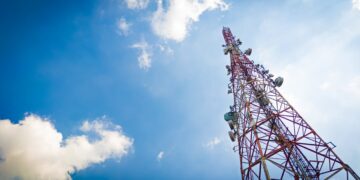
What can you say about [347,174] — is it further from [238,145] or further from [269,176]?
[238,145]

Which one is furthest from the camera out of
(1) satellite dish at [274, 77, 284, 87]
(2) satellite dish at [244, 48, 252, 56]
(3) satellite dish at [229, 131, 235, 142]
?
(2) satellite dish at [244, 48, 252, 56]

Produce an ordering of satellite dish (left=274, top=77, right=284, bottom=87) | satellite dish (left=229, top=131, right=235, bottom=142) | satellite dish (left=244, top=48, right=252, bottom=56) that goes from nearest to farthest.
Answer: satellite dish (left=229, top=131, right=235, bottom=142) → satellite dish (left=274, top=77, right=284, bottom=87) → satellite dish (left=244, top=48, right=252, bottom=56)

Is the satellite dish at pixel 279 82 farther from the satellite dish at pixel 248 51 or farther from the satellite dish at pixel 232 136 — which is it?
the satellite dish at pixel 232 136

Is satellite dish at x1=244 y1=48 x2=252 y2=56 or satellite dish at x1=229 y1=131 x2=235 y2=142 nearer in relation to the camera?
satellite dish at x1=229 y1=131 x2=235 y2=142

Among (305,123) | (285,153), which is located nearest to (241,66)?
(305,123)

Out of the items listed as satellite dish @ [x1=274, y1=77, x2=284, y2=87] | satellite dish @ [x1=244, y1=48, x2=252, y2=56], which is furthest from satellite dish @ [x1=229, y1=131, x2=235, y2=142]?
satellite dish @ [x1=244, y1=48, x2=252, y2=56]

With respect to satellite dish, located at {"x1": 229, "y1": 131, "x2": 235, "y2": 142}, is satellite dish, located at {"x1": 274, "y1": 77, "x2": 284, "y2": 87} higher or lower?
higher

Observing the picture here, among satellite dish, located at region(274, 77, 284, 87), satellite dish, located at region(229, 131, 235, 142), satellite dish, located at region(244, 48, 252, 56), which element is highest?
satellite dish, located at region(244, 48, 252, 56)

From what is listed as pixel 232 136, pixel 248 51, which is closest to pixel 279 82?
pixel 248 51

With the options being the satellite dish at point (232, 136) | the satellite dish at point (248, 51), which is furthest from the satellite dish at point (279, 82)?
the satellite dish at point (232, 136)

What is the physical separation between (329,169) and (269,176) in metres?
3.00

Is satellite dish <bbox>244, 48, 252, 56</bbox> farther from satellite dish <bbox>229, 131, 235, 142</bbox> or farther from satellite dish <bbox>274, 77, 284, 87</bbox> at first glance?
satellite dish <bbox>229, 131, 235, 142</bbox>

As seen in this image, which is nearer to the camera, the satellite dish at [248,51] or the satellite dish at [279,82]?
the satellite dish at [279,82]

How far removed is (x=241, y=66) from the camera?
48.9ft
